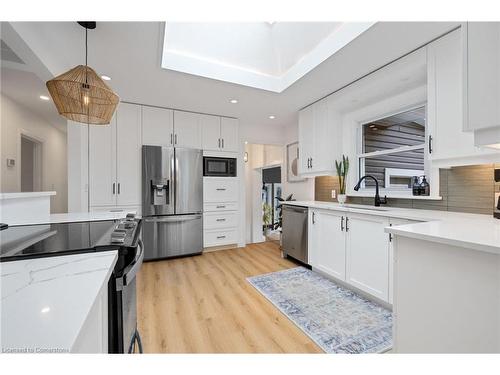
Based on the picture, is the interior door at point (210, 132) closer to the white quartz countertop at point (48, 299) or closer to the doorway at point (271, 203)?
the doorway at point (271, 203)

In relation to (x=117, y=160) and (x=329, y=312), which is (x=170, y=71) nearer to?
(x=117, y=160)

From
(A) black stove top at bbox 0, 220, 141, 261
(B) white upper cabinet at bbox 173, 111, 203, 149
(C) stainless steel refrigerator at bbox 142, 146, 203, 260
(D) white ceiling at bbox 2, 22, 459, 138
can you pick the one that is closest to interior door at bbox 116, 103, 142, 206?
(C) stainless steel refrigerator at bbox 142, 146, 203, 260

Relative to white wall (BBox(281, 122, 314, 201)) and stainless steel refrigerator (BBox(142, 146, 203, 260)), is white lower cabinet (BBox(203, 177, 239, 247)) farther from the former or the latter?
white wall (BBox(281, 122, 314, 201))

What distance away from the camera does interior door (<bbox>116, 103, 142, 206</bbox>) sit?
320 centimetres

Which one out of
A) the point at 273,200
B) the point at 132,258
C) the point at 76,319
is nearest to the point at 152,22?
the point at 132,258

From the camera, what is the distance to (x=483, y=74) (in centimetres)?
95

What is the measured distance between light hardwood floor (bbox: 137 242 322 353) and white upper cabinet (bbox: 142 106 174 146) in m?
1.85

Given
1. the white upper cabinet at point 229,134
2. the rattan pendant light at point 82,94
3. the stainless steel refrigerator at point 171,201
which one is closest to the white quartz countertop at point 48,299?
the rattan pendant light at point 82,94

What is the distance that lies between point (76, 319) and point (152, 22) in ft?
6.55

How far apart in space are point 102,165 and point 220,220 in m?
1.94

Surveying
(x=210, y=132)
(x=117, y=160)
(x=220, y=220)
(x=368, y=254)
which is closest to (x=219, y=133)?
(x=210, y=132)

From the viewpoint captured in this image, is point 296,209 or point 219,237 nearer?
point 296,209

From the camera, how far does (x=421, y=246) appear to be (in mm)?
1167

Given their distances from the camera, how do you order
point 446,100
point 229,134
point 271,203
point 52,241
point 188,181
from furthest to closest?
point 271,203, point 229,134, point 188,181, point 446,100, point 52,241
